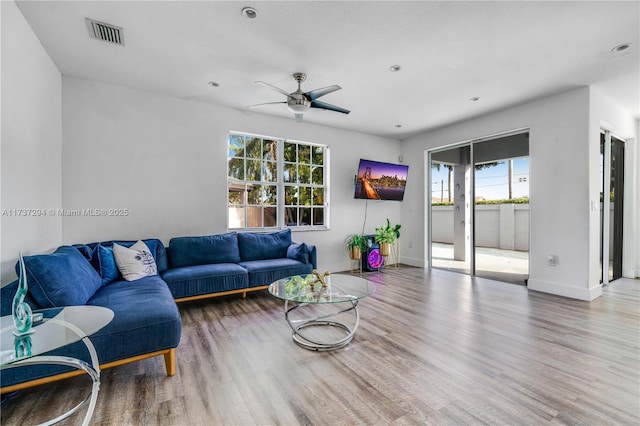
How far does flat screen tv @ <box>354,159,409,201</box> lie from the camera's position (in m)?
5.39

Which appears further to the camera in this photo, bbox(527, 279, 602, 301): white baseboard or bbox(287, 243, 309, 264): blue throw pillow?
bbox(287, 243, 309, 264): blue throw pillow

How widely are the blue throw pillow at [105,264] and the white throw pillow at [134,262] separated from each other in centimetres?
5

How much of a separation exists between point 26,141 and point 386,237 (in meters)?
5.04

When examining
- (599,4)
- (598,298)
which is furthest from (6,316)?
(598,298)

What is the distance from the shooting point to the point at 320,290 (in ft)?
8.90

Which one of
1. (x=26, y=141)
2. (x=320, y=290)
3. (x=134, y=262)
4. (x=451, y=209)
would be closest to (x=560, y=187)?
(x=451, y=209)

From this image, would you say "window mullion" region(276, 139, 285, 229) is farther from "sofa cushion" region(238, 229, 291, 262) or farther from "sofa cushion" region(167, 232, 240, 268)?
"sofa cushion" region(167, 232, 240, 268)

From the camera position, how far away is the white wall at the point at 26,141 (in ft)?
6.95

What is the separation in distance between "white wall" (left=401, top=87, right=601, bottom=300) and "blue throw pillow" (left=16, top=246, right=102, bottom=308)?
5.25 meters

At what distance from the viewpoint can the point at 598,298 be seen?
370cm

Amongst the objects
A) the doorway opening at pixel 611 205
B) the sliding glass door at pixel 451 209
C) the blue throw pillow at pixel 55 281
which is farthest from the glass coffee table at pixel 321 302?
the doorway opening at pixel 611 205

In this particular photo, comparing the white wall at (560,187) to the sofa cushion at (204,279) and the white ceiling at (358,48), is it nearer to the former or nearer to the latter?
the white ceiling at (358,48)

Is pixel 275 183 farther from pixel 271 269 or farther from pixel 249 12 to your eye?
pixel 249 12

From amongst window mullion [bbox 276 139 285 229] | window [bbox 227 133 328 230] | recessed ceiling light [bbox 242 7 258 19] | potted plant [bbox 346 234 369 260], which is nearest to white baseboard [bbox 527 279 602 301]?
potted plant [bbox 346 234 369 260]
